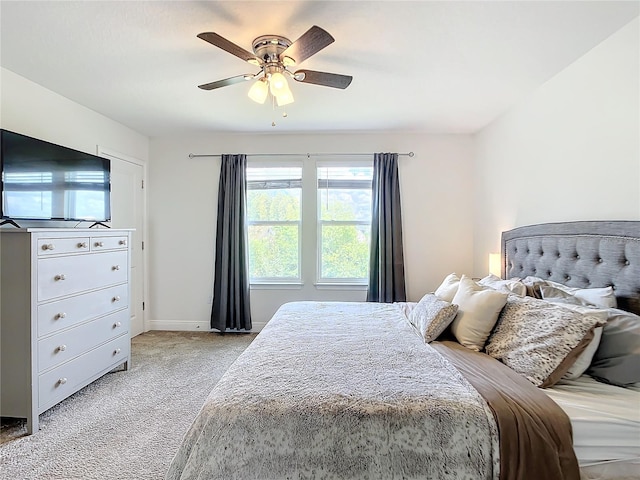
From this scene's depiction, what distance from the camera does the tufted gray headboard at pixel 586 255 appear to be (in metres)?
1.90

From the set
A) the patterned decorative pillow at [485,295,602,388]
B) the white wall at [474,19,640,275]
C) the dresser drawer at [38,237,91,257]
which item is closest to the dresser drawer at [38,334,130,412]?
the dresser drawer at [38,237,91,257]

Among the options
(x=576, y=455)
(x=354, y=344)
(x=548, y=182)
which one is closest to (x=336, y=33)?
(x=354, y=344)

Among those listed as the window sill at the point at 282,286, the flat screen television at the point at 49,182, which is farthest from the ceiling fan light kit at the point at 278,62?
the window sill at the point at 282,286

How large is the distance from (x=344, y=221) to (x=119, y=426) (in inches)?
121

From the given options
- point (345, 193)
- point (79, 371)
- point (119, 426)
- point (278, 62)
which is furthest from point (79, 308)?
point (345, 193)

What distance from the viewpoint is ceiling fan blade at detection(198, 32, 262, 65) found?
1.76 m

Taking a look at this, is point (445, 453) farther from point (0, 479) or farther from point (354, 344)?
point (0, 479)

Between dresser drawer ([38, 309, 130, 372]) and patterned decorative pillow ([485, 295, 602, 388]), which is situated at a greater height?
patterned decorative pillow ([485, 295, 602, 388])

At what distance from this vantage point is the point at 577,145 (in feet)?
8.01

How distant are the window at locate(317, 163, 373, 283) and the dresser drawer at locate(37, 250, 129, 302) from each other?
88.4 inches

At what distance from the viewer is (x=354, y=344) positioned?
1974 mm

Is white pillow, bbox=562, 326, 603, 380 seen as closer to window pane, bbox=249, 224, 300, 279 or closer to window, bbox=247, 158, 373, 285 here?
window, bbox=247, 158, 373, 285

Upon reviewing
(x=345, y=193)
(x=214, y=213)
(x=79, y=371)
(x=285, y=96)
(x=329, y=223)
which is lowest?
(x=79, y=371)

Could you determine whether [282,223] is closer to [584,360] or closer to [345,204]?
[345,204]
